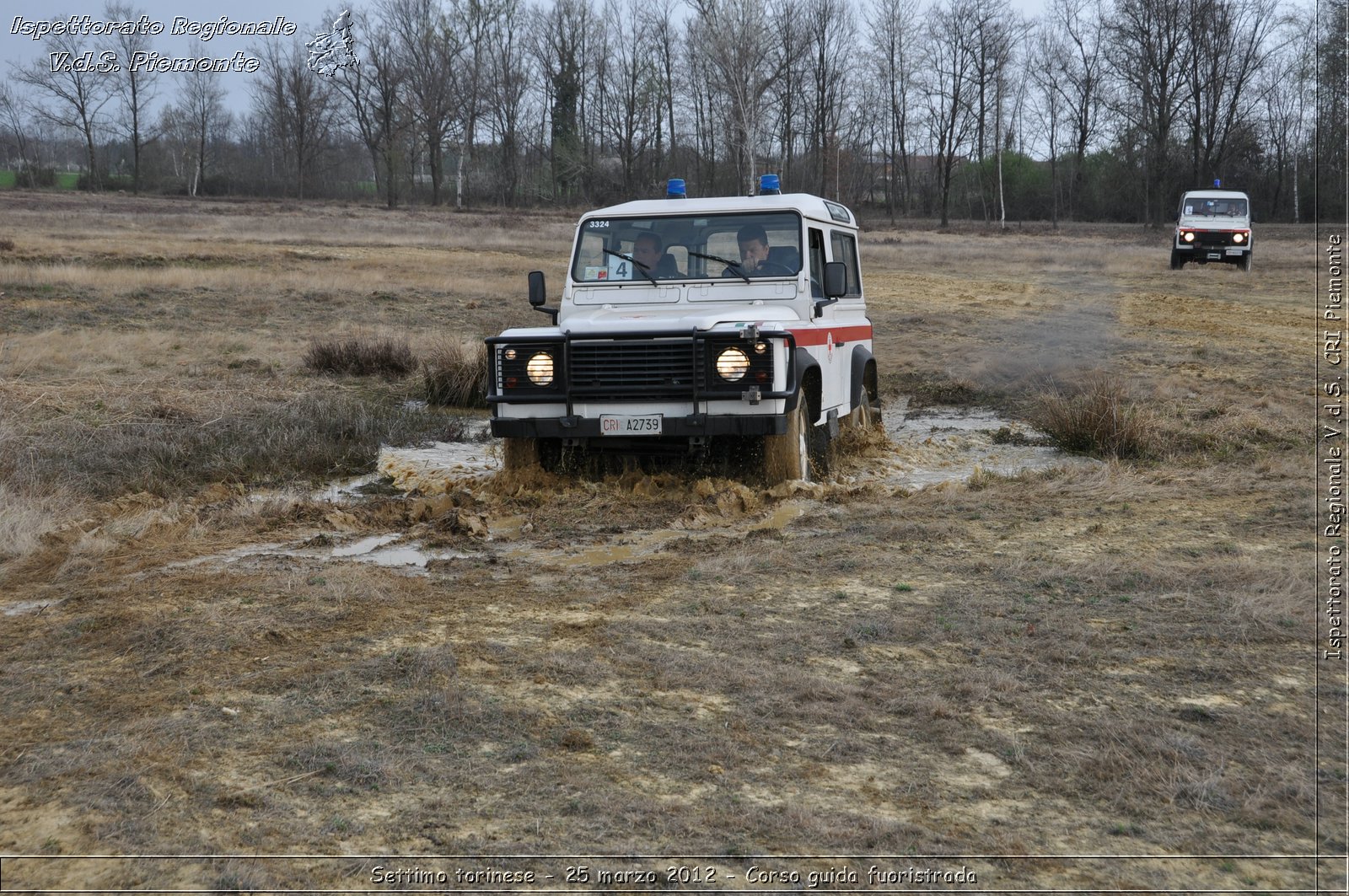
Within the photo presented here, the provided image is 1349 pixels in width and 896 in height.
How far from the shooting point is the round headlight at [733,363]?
7.39m

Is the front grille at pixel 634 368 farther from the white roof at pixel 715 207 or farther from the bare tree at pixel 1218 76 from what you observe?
the bare tree at pixel 1218 76

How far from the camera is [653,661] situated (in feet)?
15.0

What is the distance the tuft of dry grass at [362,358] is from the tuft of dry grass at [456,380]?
98cm

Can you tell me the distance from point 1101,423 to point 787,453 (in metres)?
3.42

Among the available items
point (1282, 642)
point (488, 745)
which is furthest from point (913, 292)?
point (488, 745)

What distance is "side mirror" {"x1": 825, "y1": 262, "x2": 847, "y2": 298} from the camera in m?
8.33

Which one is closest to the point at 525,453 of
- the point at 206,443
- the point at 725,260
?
the point at 725,260

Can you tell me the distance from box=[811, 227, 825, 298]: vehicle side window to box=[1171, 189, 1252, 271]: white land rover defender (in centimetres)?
2264

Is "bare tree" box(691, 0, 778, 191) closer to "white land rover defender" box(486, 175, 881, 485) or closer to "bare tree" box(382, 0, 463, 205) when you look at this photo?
"bare tree" box(382, 0, 463, 205)

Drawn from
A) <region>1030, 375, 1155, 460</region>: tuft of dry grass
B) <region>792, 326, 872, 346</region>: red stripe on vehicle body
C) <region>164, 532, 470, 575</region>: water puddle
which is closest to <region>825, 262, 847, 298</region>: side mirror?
<region>792, 326, 872, 346</region>: red stripe on vehicle body

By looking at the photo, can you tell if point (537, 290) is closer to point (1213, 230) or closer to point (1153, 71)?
point (1213, 230)

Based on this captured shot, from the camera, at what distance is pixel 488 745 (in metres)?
3.72

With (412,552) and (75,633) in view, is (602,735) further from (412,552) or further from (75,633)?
(412,552)

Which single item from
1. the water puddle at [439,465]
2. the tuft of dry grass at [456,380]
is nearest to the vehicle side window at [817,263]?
the water puddle at [439,465]
